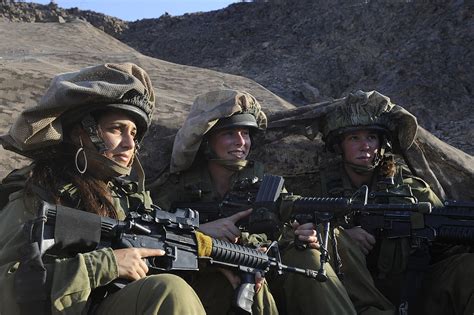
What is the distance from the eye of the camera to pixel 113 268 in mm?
3104

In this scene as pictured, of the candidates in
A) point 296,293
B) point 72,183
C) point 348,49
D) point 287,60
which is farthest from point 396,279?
point 287,60

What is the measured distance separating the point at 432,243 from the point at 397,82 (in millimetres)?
7577

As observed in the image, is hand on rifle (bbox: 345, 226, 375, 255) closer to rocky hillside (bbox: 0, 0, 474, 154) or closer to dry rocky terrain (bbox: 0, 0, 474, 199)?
dry rocky terrain (bbox: 0, 0, 474, 199)

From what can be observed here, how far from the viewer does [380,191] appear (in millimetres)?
4910

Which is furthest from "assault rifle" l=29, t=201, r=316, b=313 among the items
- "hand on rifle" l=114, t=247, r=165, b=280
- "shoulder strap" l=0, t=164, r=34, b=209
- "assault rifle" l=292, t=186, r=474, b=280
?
"shoulder strap" l=0, t=164, r=34, b=209

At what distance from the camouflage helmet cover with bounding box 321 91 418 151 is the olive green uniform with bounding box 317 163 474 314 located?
0.55m

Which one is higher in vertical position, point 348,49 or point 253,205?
point 348,49

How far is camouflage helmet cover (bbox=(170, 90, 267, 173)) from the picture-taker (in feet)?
16.3

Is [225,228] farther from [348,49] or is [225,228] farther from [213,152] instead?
[348,49]

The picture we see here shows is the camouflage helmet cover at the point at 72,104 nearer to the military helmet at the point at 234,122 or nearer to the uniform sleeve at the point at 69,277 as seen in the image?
the uniform sleeve at the point at 69,277

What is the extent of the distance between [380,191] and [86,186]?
2.15 m

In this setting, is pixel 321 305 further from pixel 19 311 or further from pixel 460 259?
pixel 19 311

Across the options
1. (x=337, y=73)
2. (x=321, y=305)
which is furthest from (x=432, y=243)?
(x=337, y=73)

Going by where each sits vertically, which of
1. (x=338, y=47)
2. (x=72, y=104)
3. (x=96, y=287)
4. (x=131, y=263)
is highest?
(x=338, y=47)
